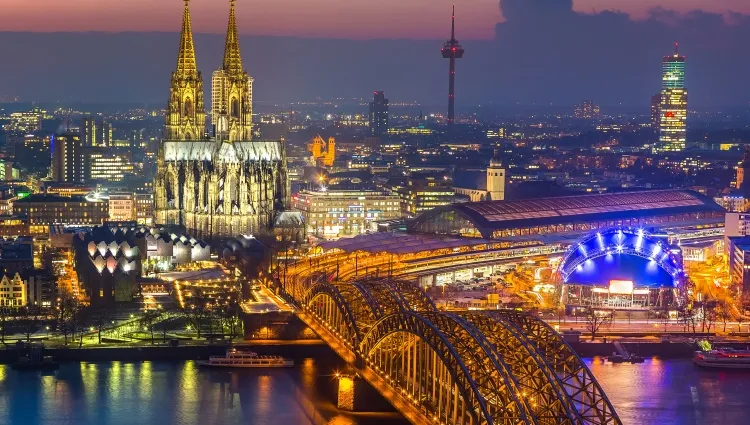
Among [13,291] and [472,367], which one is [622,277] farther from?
[472,367]

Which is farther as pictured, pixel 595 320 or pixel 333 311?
pixel 595 320

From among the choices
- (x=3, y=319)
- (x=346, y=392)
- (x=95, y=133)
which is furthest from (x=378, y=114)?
(x=346, y=392)

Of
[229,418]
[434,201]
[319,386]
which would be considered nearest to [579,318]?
[319,386]

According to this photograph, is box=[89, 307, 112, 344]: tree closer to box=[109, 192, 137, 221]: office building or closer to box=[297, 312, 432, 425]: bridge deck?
box=[297, 312, 432, 425]: bridge deck

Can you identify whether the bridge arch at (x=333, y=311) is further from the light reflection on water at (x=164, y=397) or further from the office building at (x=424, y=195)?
the office building at (x=424, y=195)

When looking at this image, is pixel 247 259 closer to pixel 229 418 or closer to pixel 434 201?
pixel 229 418

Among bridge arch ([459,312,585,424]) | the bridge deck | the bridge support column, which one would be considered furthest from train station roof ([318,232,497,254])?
bridge arch ([459,312,585,424])
